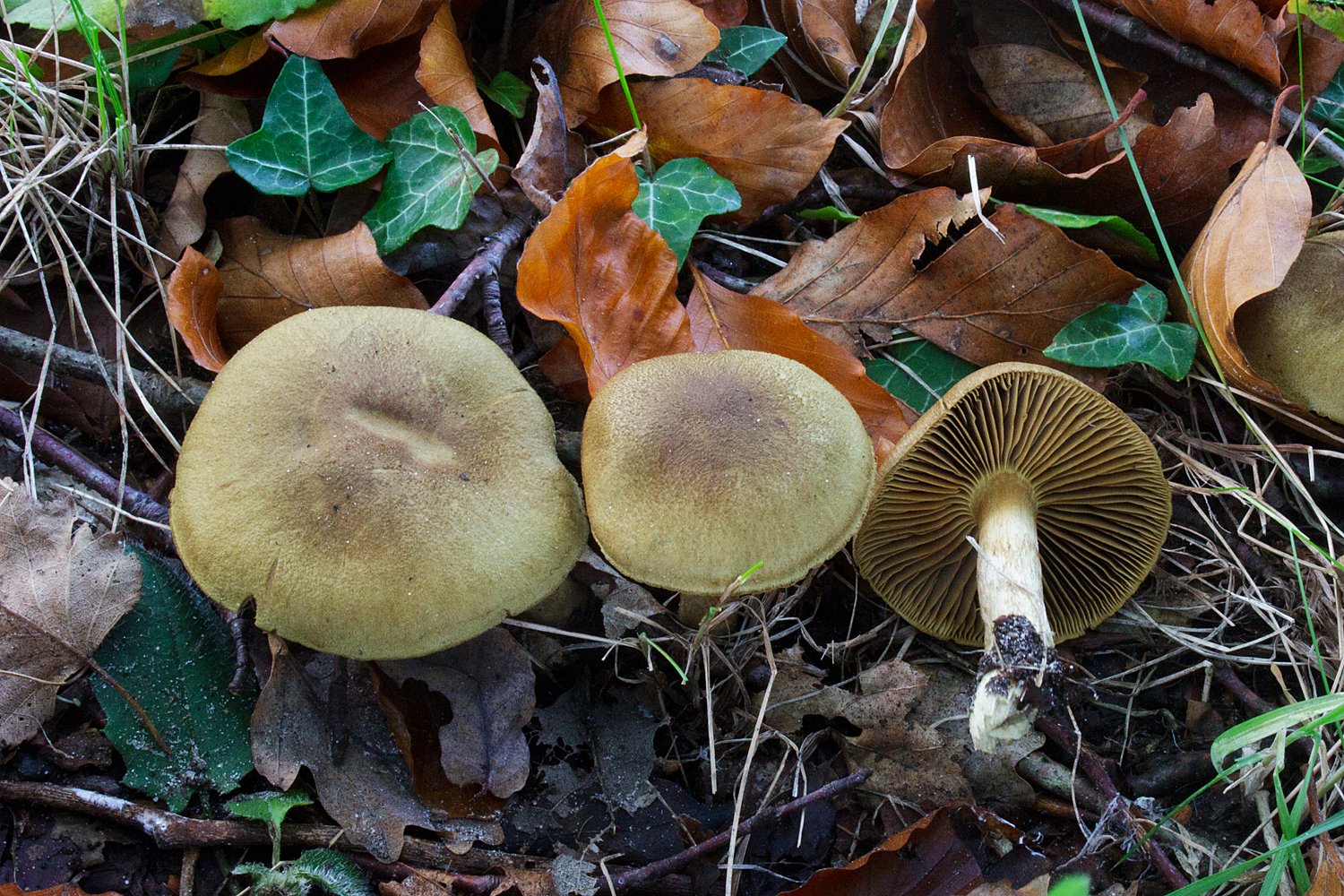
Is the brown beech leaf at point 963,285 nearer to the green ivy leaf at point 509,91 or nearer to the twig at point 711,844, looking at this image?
the green ivy leaf at point 509,91

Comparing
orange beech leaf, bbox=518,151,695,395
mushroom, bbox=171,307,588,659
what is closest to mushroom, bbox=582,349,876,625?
mushroom, bbox=171,307,588,659

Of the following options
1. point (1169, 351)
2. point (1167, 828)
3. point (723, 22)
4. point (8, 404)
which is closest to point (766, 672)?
point (1167, 828)

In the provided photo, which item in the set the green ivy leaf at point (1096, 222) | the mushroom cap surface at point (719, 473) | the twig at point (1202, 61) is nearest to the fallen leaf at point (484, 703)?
the mushroom cap surface at point (719, 473)

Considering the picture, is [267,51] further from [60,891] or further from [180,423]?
[60,891]

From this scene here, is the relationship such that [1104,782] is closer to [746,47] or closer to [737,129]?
[737,129]

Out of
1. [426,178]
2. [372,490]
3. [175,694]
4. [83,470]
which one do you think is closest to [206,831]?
[175,694]

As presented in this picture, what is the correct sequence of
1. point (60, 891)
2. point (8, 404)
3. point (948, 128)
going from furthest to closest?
point (948, 128) < point (8, 404) < point (60, 891)

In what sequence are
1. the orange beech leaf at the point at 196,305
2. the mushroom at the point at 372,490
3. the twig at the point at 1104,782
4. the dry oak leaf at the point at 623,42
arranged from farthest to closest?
1. the dry oak leaf at the point at 623,42
2. the orange beech leaf at the point at 196,305
3. the twig at the point at 1104,782
4. the mushroom at the point at 372,490
